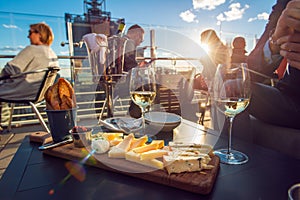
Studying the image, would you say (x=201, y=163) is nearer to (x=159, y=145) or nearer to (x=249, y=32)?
(x=159, y=145)

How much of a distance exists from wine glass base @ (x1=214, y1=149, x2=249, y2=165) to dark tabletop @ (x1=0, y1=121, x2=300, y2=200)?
2 cm

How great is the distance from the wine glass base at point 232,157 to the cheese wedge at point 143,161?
18cm

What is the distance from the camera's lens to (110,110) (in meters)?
1.38

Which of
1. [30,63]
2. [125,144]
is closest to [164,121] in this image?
[125,144]

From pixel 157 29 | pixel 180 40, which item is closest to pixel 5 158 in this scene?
pixel 180 40

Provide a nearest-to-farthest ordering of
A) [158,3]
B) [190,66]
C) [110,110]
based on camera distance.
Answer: [110,110]
[190,66]
[158,3]

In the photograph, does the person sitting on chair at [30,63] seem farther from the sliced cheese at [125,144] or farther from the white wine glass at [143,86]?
the sliced cheese at [125,144]

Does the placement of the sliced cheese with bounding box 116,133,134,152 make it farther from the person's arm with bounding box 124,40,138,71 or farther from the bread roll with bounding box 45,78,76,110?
the person's arm with bounding box 124,40,138,71

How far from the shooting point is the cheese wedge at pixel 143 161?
42 cm

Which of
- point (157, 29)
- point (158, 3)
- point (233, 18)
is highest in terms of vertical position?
point (158, 3)

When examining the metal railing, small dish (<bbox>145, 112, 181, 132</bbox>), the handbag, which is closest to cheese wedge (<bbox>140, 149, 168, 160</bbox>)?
small dish (<bbox>145, 112, 181, 132</bbox>)

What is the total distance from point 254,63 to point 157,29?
8.40 ft

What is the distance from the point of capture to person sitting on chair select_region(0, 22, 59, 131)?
5.88 feet

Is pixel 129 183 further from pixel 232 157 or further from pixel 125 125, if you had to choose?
pixel 125 125
